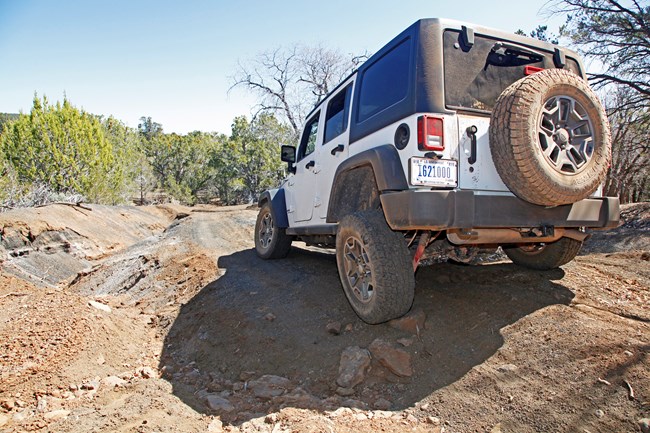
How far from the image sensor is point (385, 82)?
10.6 ft

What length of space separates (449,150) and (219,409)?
234 centimetres

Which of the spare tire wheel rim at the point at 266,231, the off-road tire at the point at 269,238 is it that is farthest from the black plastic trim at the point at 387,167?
the spare tire wheel rim at the point at 266,231

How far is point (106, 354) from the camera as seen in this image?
3488 mm

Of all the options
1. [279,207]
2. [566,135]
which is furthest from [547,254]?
[279,207]

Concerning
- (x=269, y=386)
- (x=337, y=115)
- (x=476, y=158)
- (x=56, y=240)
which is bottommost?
(x=269, y=386)

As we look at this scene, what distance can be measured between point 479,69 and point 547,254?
2.07 m

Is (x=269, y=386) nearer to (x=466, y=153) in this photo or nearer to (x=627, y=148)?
(x=466, y=153)

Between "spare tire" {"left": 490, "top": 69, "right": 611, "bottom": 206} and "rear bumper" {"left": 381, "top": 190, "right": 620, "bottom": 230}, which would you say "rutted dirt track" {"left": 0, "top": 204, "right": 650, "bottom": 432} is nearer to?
"rear bumper" {"left": 381, "top": 190, "right": 620, "bottom": 230}

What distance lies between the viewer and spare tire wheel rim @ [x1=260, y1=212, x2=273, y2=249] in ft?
19.9

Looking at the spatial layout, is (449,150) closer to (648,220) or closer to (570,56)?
(570,56)

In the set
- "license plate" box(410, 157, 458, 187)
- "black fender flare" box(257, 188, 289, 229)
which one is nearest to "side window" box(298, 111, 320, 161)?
"black fender flare" box(257, 188, 289, 229)

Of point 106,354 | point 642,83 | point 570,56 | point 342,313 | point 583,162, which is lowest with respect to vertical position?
point 106,354

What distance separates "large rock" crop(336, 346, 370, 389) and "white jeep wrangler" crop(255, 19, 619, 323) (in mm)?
297

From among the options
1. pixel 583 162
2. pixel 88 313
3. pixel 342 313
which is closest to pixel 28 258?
pixel 88 313
